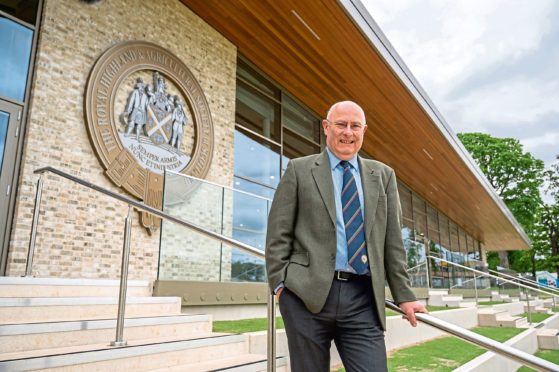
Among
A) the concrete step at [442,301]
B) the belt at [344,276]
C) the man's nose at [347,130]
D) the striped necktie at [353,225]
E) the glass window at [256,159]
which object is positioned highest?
the glass window at [256,159]

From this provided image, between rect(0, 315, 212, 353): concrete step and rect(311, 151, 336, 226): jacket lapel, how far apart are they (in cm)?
249

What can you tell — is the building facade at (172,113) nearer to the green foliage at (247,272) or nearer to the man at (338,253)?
the green foliage at (247,272)

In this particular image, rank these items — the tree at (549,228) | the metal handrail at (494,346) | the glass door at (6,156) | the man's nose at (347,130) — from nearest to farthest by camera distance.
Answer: the metal handrail at (494,346)
the man's nose at (347,130)
the glass door at (6,156)
the tree at (549,228)

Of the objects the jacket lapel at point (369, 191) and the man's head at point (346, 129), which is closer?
the jacket lapel at point (369, 191)

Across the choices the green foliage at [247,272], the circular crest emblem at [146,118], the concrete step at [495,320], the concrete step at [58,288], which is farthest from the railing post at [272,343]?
the concrete step at [495,320]

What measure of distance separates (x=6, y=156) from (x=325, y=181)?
4964 mm

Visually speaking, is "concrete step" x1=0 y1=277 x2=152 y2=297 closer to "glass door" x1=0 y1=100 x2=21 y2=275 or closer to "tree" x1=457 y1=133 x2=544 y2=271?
"glass door" x1=0 y1=100 x2=21 y2=275

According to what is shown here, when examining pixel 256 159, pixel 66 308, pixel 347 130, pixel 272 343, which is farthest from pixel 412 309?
pixel 256 159

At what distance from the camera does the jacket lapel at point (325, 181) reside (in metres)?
1.68

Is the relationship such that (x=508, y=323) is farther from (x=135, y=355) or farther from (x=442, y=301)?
(x=135, y=355)

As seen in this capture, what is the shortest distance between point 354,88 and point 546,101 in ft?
345

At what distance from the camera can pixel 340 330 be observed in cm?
161

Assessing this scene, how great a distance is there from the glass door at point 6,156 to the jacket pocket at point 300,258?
15.3 feet

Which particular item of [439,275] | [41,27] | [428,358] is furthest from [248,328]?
[439,275]
